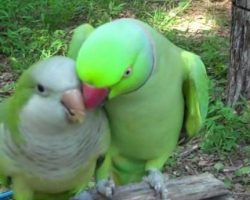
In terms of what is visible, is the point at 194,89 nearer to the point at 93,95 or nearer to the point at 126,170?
the point at 126,170

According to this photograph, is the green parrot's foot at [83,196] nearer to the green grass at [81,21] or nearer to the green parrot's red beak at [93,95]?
the green parrot's red beak at [93,95]

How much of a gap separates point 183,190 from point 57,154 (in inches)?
19.6

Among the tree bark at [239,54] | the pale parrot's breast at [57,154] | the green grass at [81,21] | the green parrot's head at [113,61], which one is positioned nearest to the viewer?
the green parrot's head at [113,61]

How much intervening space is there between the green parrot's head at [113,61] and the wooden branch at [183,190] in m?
0.42

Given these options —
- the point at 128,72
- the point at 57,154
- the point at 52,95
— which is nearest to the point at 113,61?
the point at 128,72

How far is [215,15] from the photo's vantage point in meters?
4.79

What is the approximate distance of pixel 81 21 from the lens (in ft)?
15.5

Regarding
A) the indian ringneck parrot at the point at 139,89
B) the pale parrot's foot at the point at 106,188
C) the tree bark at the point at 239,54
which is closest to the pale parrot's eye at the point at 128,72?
the indian ringneck parrot at the point at 139,89

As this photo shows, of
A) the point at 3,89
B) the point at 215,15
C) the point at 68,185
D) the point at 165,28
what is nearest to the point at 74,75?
the point at 68,185

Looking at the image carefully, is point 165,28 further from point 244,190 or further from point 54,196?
point 54,196

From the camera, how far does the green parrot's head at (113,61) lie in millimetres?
1534

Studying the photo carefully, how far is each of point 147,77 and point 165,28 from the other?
288 centimetres

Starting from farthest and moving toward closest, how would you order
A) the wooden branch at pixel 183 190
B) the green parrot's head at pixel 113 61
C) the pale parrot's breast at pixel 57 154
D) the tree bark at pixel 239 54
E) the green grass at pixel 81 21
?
the green grass at pixel 81 21 → the tree bark at pixel 239 54 → the wooden branch at pixel 183 190 → the pale parrot's breast at pixel 57 154 → the green parrot's head at pixel 113 61

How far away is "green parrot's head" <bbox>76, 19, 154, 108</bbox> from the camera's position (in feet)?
5.03
